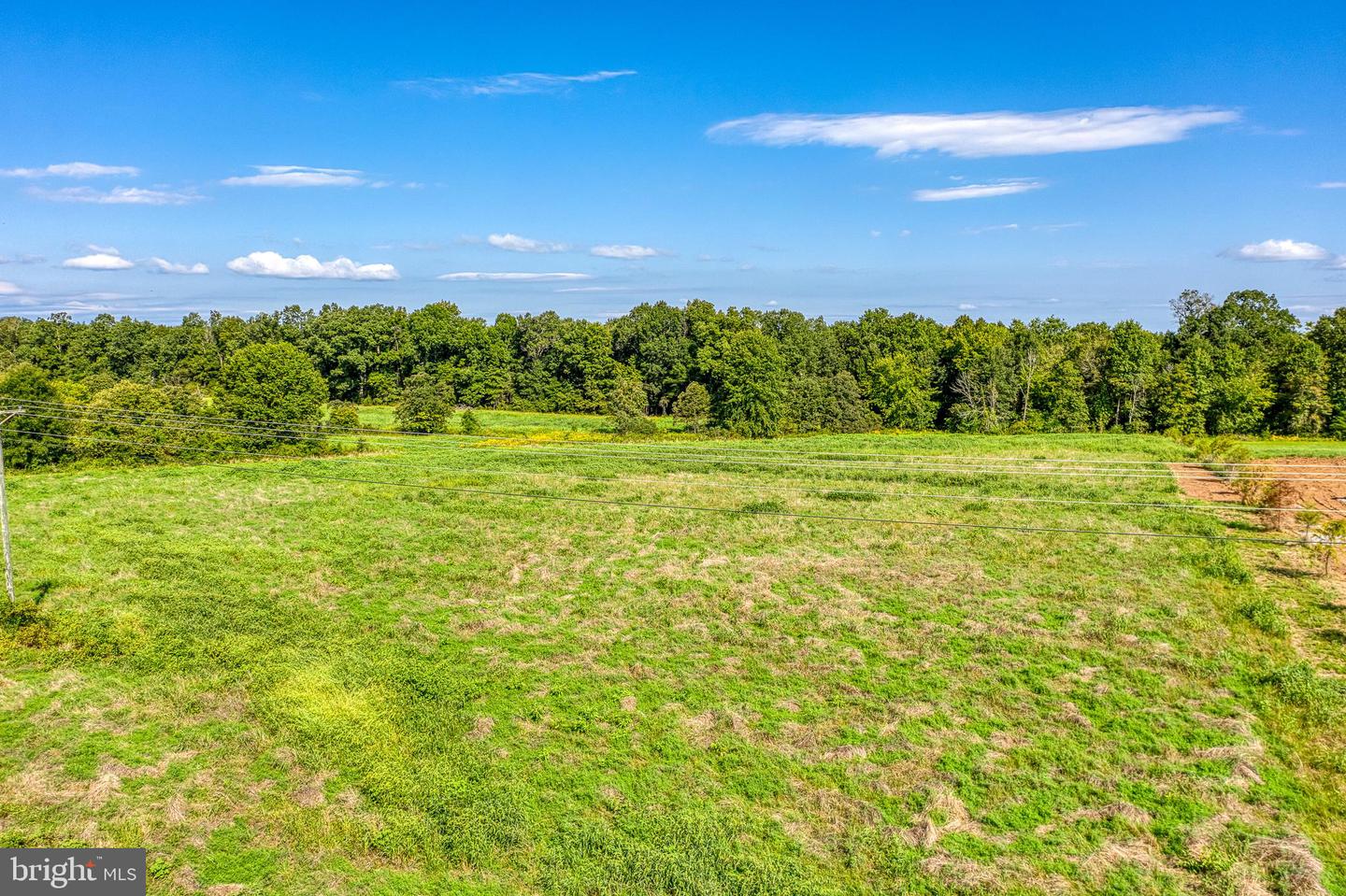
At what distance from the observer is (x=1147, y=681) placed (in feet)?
54.0

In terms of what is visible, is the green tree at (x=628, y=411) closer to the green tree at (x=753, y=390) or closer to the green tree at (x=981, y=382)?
the green tree at (x=753, y=390)

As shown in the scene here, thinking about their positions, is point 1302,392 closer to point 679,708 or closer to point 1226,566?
point 1226,566

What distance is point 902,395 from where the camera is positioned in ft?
225

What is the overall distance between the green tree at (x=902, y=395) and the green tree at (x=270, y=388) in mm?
49480

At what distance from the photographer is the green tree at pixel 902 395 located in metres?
68.4

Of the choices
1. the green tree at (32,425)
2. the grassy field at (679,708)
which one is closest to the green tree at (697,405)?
the grassy field at (679,708)

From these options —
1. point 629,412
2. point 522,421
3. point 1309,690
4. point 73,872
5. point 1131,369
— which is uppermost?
point 1131,369

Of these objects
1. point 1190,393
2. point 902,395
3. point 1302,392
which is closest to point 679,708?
point 902,395

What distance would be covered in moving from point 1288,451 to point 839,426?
31.5 m

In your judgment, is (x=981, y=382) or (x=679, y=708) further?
(x=981, y=382)

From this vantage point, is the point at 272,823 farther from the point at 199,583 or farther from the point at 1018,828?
the point at 199,583

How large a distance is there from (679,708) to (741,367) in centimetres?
4811

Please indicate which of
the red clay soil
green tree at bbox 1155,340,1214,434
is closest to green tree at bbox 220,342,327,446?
the red clay soil

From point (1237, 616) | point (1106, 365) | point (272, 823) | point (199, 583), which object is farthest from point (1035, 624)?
point (1106, 365)
